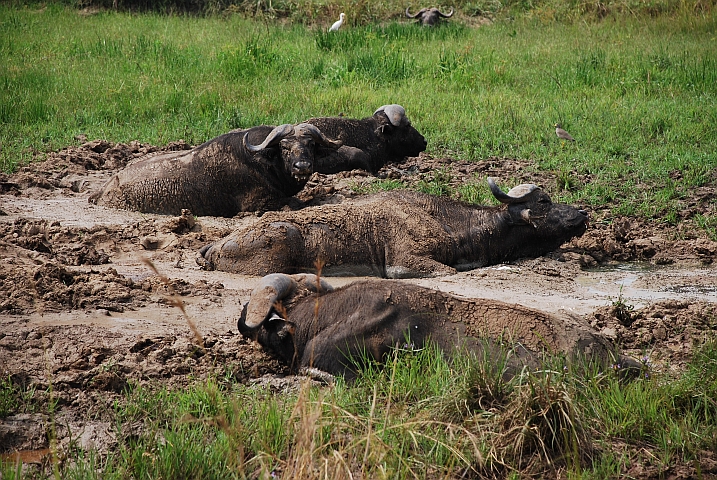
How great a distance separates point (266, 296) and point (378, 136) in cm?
696

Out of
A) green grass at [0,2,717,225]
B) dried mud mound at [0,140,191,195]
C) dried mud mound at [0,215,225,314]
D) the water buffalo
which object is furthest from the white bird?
dried mud mound at [0,215,225,314]

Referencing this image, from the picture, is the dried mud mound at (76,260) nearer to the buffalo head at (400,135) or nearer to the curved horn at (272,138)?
the curved horn at (272,138)

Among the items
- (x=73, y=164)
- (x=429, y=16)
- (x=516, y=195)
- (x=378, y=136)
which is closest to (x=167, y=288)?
(x=516, y=195)

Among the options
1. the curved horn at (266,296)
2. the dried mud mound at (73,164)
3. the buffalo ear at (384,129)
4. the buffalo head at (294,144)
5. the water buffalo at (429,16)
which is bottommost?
the dried mud mound at (73,164)

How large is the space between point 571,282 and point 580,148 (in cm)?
409

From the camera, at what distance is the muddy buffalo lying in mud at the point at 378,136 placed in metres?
12.0

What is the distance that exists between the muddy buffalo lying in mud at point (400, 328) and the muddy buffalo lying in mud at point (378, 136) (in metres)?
6.40

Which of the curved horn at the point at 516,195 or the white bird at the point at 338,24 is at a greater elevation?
the curved horn at the point at 516,195

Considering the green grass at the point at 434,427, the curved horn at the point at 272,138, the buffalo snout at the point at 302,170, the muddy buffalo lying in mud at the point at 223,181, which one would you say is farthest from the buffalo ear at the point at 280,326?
the curved horn at the point at 272,138

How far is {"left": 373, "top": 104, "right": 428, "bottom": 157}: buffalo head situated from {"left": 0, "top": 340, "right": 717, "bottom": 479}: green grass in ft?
24.6

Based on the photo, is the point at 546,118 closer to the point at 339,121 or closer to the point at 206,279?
the point at 339,121

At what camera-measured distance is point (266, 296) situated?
565cm

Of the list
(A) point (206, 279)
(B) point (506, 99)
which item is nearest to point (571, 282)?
(A) point (206, 279)

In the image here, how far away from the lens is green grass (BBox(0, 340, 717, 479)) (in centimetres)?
399
